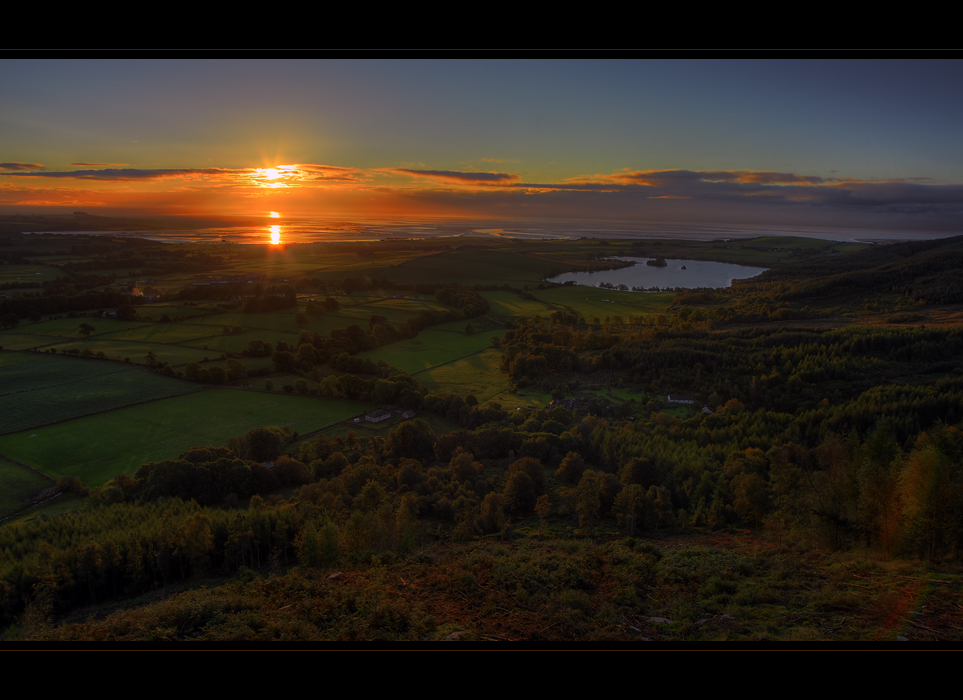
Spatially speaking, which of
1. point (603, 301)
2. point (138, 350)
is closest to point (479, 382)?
point (138, 350)

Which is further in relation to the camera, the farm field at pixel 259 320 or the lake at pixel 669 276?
the lake at pixel 669 276

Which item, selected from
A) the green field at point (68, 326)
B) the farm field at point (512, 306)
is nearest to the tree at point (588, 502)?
the farm field at point (512, 306)

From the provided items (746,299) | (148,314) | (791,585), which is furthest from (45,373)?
(746,299)

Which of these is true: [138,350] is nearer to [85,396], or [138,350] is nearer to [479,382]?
[85,396]

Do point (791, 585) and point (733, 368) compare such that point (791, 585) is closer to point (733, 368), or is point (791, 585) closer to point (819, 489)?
point (819, 489)

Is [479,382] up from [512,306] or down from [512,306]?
down

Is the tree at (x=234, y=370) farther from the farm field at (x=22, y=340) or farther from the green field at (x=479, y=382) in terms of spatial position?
the farm field at (x=22, y=340)

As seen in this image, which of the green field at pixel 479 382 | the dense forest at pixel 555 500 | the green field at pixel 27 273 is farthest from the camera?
the green field at pixel 27 273
